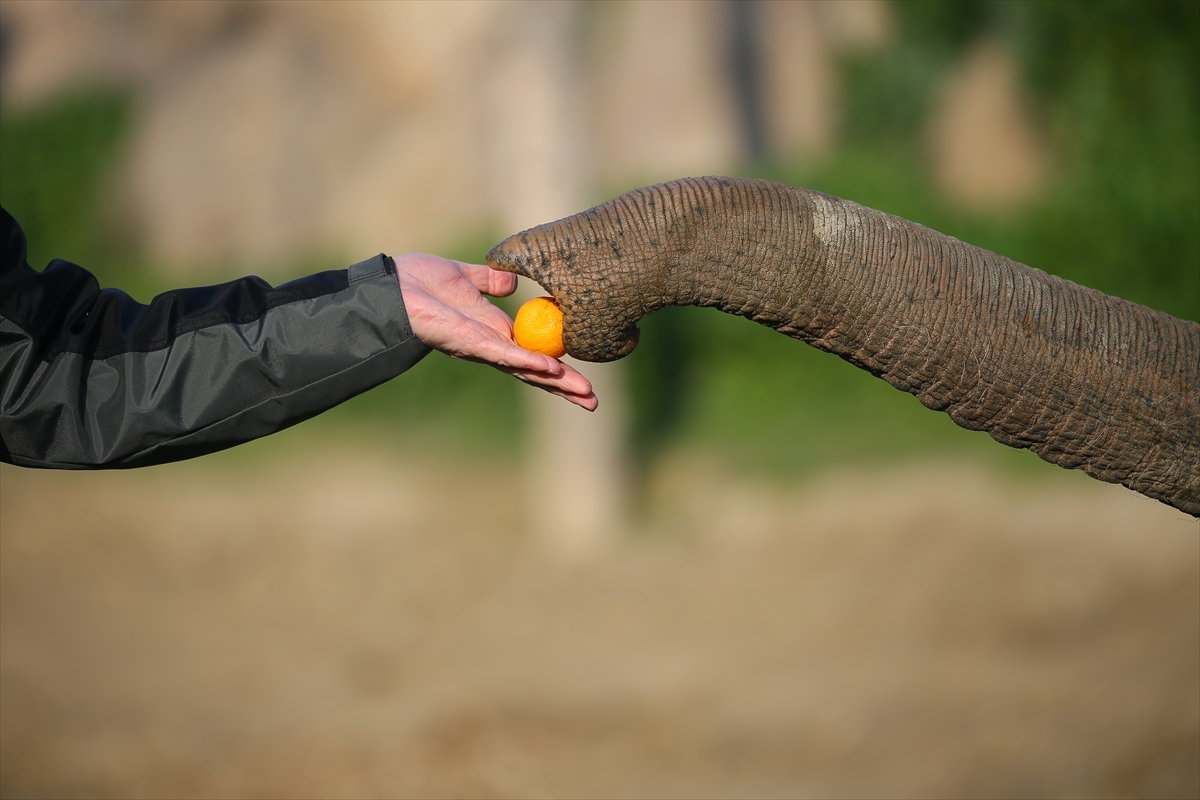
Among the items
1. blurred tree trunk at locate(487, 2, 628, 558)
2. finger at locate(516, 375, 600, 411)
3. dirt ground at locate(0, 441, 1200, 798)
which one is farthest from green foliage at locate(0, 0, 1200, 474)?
finger at locate(516, 375, 600, 411)

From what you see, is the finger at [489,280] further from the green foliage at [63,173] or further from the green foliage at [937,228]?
the green foliage at [63,173]

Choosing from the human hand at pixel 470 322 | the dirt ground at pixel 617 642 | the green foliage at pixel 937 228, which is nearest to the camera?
the human hand at pixel 470 322

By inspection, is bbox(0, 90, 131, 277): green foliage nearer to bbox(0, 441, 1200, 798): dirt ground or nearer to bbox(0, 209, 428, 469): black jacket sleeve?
bbox(0, 441, 1200, 798): dirt ground

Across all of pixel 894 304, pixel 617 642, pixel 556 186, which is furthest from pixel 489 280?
pixel 556 186

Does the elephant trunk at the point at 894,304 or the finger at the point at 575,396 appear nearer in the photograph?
the elephant trunk at the point at 894,304

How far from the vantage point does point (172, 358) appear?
2090 mm

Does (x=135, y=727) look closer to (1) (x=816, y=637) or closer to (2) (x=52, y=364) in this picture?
(1) (x=816, y=637)

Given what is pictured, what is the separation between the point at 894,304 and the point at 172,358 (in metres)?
1.26

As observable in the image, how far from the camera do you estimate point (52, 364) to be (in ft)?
6.69

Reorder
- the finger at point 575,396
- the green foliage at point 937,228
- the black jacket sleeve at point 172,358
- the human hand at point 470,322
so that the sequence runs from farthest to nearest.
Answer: the green foliage at point 937,228 < the finger at point 575,396 < the human hand at point 470,322 < the black jacket sleeve at point 172,358

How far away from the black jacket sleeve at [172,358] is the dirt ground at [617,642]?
2949 millimetres

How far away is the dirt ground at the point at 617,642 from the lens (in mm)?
4699

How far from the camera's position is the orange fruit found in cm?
222

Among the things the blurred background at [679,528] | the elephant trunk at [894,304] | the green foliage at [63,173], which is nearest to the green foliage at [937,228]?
the blurred background at [679,528]
